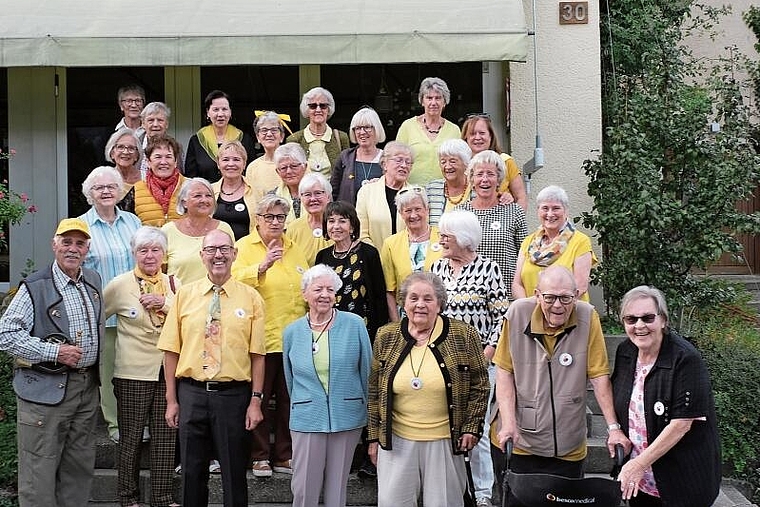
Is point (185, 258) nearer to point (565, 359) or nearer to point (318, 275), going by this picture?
point (318, 275)

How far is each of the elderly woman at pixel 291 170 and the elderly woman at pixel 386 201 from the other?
453mm

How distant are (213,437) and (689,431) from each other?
2.56 meters

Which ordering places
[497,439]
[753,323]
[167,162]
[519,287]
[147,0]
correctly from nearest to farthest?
[497,439] → [519,287] → [167,162] → [147,0] → [753,323]

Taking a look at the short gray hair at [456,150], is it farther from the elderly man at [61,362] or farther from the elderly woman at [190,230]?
the elderly man at [61,362]

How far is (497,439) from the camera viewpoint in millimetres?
Result: 4883

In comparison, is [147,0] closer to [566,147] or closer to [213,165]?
[213,165]

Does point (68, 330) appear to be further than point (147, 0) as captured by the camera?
No

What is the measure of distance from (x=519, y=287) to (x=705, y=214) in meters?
2.51

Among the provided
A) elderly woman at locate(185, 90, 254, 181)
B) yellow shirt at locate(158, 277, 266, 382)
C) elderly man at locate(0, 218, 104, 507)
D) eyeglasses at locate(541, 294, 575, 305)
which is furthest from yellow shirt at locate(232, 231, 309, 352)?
eyeglasses at locate(541, 294, 575, 305)

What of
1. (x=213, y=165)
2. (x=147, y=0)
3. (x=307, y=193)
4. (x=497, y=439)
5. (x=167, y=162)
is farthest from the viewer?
(x=147, y=0)

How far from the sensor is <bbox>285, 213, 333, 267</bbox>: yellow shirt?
622 centimetres

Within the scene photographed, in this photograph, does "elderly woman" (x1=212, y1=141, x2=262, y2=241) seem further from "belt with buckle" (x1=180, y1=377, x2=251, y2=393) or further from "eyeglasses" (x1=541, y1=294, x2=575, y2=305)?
"eyeglasses" (x1=541, y1=294, x2=575, y2=305)

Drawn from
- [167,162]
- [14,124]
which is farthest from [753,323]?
[14,124]

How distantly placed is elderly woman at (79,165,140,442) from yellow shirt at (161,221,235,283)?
29cm
